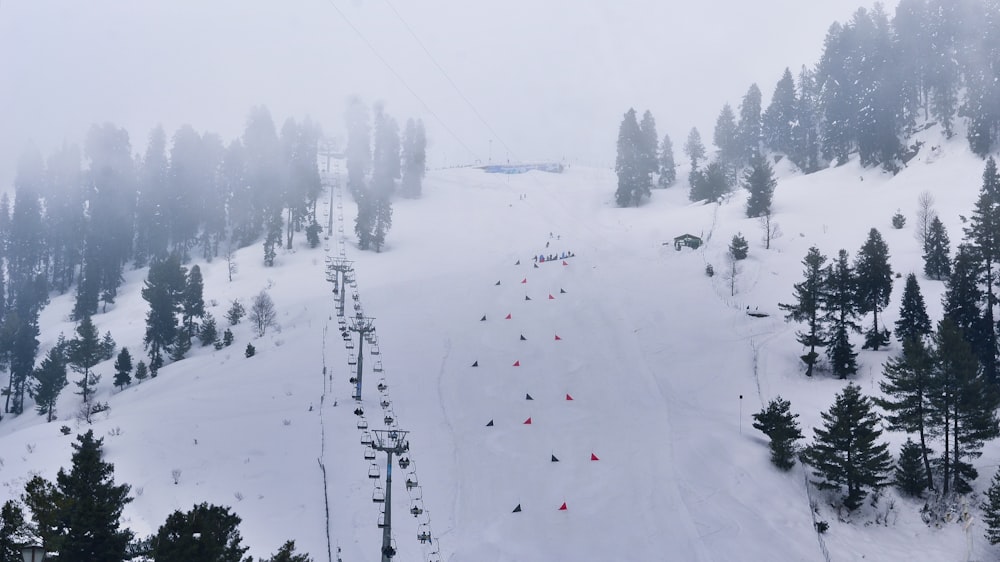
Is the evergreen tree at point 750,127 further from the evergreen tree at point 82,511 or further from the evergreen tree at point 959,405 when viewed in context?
the evergreen tree at point 82,511

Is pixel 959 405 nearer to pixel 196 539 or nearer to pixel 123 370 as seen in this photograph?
pixel 196 539

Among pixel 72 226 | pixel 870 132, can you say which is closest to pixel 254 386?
pixel 72 226

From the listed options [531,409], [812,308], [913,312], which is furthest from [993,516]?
[531,409]

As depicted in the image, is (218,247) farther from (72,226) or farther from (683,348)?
(683,348)

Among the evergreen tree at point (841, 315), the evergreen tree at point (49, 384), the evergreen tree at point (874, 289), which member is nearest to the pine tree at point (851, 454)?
the evergreen tree at point (841, 315)

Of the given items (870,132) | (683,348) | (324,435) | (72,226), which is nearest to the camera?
(324,435)
